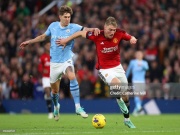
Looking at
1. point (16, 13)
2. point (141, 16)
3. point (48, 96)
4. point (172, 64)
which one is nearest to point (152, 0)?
point (141, 16)

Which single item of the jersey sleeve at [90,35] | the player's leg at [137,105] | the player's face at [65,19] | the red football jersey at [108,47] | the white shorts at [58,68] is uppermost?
the player's face at [65,19]

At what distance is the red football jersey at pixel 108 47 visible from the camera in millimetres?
14773

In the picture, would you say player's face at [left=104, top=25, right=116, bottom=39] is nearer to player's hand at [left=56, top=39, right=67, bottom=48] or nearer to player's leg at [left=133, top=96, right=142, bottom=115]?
player's hand at [left=56, top=39, right=67, bottom=48]

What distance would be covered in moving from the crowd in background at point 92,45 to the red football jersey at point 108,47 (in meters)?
10.2

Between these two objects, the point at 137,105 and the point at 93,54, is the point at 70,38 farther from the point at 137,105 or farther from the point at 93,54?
the point at 93,54

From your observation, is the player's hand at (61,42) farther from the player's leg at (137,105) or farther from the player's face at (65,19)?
the player's leg at (137,105)

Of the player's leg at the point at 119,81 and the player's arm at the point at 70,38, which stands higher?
the player's arm at the point at 70,38

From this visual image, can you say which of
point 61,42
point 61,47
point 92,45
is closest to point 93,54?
point 92,45

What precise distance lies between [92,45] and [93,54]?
100 centimetres

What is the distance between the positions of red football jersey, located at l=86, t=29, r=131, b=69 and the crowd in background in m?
10.2

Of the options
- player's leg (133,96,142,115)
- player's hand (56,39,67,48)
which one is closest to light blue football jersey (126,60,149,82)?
player's leg (133,96,142,115)

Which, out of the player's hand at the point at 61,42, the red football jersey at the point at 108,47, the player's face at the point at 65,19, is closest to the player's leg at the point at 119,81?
the red football jersey at the point at 108,47

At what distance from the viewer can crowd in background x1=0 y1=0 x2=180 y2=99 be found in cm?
2561

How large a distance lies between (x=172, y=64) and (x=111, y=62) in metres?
11.2
